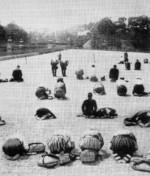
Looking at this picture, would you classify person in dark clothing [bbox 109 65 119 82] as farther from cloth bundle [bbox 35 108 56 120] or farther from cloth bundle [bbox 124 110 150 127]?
cloth bundle [bbox 124 110 150 127]

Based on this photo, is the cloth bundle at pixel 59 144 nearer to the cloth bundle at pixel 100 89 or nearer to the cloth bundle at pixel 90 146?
the cloth bundle at pixel 90 146

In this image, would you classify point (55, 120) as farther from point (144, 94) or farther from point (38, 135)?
point (144, 94)

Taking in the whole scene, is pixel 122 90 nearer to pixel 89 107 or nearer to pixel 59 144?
pixel 89 107

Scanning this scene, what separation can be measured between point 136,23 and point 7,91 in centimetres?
8035

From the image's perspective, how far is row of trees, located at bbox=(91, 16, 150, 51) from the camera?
91575 millimetres

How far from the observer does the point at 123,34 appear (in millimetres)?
100312

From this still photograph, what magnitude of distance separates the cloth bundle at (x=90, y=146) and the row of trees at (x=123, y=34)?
79.2m

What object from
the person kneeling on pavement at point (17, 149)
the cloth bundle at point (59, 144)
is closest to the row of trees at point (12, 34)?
the person kneeling on pavement at point (17, 149)

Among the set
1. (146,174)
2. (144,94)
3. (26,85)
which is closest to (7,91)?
(26,85)

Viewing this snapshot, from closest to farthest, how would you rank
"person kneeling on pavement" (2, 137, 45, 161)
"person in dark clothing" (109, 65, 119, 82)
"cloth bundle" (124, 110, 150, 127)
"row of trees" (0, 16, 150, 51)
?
"person kneeling on pavement" (2, 137, 45, 161)
"cloth bundle" (124, 110, 150, 127)
"person in dark clothing" (109, 65, 119, 82)
"row of trees" (0, 16, 150, 51)

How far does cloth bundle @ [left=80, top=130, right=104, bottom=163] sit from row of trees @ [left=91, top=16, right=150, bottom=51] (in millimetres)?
79153

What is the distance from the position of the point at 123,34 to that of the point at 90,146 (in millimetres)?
93972

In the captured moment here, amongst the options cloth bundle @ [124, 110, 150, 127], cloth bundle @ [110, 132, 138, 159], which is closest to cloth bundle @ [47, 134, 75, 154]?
cloth bundle @ [110, 132, 138, 159]

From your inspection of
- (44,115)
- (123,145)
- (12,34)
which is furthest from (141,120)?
(12,34)
